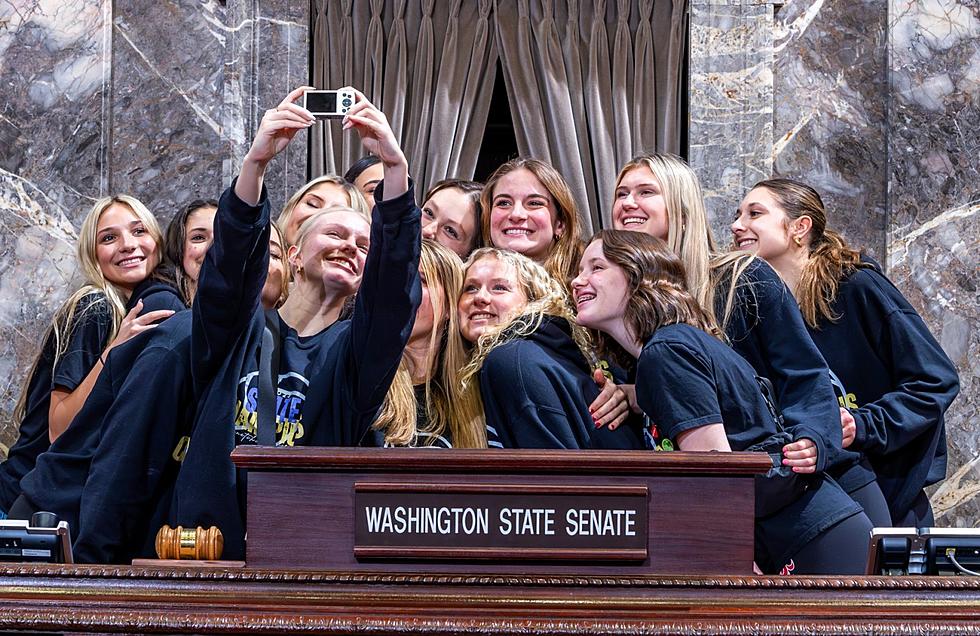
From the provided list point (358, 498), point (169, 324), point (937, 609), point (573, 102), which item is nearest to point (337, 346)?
point (169, 324)

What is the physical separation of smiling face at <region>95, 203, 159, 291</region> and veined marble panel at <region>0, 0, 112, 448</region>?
1596 millimetres

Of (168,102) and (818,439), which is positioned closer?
(818,439)

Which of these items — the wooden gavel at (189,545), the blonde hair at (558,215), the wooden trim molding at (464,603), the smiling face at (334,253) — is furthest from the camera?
the blonde hair at (558,215)

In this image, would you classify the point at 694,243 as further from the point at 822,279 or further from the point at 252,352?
the point at 252,352

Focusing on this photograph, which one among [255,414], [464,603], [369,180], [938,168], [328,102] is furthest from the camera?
[938,168]

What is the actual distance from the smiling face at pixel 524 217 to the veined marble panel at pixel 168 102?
2.09 m

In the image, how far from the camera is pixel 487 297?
3834 mm

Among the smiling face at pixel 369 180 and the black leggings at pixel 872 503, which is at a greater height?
the smiling face at pixel 369 180

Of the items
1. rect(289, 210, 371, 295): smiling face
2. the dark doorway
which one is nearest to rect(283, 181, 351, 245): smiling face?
rect(289, 210, 371, 295): smiling face

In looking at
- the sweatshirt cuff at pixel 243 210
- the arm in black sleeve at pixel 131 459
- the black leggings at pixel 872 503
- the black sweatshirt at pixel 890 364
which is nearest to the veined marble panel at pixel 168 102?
the arm in black sleeve at pixel 131 459

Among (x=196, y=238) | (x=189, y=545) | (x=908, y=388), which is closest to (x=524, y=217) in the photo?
(x=196, y=238)

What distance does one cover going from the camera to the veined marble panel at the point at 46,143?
5.93 meters

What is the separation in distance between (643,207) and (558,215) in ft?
0.95

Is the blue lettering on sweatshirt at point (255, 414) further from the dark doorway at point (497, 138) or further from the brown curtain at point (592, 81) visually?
the dark doorway at point (497, 138)
